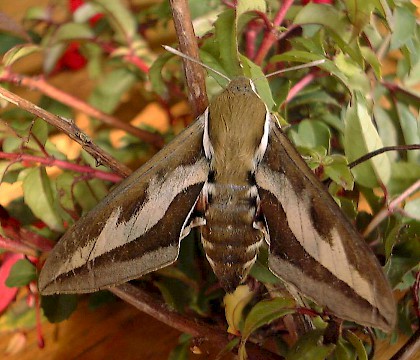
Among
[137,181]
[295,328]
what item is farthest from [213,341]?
[137,181]

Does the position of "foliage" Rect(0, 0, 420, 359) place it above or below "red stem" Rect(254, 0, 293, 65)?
below

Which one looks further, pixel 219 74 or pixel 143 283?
pixel 143 283

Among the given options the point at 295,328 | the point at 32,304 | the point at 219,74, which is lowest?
the point at 32,304

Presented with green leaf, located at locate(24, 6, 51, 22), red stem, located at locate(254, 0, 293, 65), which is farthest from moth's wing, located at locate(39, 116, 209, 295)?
green leaf, located at locate(24, 6, 51, 22)

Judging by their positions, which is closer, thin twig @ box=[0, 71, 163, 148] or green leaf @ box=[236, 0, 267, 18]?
green leaf @ box=[236, 0, 267, 18]

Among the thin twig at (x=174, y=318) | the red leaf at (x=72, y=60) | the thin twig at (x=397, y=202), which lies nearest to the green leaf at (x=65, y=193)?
the thin twig at (x=174, y=318)

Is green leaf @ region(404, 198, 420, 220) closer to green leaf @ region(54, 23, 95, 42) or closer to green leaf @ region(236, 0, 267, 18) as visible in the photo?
green leaf @ region(236, 0, 267, 18)

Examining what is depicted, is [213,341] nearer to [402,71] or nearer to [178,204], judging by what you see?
[178,204]

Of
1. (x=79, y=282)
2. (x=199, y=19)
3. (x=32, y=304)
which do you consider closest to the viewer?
(x=79, y=282)
